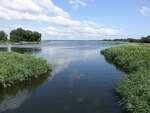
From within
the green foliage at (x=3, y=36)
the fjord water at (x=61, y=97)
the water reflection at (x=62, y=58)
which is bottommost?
the fjord water at (x=61, y=97)

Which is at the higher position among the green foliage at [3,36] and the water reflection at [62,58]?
the green foliage at [3,36]

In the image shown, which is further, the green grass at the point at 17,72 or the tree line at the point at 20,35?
the tree line at the point at 20,35

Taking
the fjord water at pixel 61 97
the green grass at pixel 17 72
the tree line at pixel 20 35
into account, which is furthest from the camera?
the tree line at pixel 20 35

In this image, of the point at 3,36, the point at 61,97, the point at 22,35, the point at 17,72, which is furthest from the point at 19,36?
the point at 61,97

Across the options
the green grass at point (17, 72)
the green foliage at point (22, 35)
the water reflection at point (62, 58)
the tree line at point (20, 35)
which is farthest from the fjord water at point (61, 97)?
the tree line at point (20, 35)

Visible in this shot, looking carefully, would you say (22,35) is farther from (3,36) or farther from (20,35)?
(3,36)

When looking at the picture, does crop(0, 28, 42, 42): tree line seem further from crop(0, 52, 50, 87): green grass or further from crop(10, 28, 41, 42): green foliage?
crop(0, 52, 50, 87): green grass

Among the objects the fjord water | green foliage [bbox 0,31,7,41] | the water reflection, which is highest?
green foliage [bbox 0,31,7,41]

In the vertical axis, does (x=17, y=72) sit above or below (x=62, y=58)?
above

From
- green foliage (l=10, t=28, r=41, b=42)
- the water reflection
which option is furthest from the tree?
the water reflection

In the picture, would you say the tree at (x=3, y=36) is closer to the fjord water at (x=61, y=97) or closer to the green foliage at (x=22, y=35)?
the green foliage at (x=22, y=35)

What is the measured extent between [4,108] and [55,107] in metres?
2.39

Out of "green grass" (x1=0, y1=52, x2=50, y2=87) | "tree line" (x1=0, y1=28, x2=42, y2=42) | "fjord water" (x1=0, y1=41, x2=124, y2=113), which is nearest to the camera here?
"fjord water" (x1=0, y1=41, x2=124, y2=113)

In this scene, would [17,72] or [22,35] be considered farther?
[22,35]
